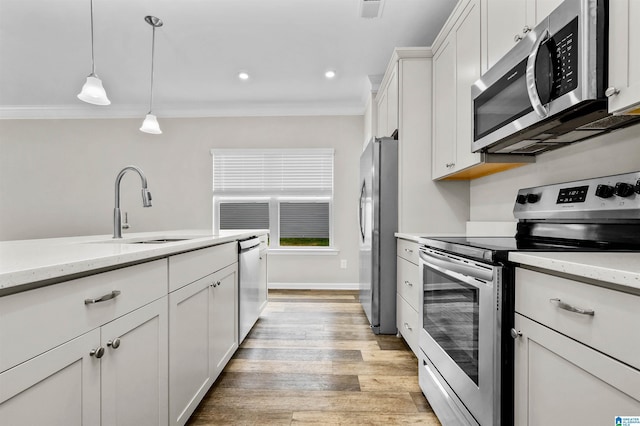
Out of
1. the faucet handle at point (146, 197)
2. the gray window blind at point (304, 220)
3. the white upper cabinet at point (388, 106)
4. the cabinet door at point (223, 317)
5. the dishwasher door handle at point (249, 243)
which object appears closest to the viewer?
the cabinet door at point (223, 317)

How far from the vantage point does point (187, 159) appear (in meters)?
4.64

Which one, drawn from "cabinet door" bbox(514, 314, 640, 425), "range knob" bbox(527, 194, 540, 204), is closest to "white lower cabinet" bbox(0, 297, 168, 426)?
"cabinet door" bbox(514, 314, 640, 425)

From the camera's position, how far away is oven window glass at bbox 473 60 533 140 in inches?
57.8

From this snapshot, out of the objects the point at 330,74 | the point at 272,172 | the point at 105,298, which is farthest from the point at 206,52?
the point at 105,298

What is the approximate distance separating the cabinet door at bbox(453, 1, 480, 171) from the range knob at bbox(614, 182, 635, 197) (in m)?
0.82

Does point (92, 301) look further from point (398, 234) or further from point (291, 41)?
point (291, 41)

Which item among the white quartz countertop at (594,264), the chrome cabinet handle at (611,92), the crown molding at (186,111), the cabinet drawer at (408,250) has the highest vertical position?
the crown molding at (186,111)

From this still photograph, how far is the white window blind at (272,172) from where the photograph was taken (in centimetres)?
456

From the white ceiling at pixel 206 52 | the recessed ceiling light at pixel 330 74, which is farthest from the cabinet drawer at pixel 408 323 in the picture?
the recessed ceiling light at pixel 330 74

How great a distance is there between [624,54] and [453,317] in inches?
43.0

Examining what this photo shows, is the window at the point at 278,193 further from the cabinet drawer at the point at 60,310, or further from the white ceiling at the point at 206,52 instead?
the cabinet drawer at the point at 60,310

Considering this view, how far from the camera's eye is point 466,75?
210 centimetres

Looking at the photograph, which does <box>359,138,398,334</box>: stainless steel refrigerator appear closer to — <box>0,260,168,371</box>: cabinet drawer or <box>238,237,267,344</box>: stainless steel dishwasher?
<box>238,237,267,344</box>: stainless steel dishwasher

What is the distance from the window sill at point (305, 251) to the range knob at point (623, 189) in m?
3.51
